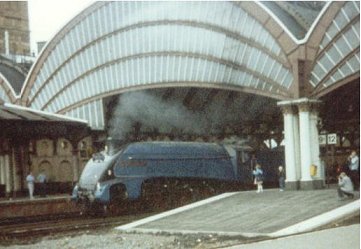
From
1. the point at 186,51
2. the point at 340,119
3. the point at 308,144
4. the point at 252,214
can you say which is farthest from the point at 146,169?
the point at 340,119

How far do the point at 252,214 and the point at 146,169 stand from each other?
341 inches

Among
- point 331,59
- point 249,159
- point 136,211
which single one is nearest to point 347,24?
point 331,59

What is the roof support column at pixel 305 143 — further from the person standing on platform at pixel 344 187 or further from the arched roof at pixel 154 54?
the person standing on platform at pixel 344 187

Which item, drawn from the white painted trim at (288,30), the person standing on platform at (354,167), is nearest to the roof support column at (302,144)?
the white painted trim at (288,30)

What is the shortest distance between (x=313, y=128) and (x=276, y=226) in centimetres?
1229

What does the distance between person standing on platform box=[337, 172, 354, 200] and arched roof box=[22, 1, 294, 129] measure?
31.1ft

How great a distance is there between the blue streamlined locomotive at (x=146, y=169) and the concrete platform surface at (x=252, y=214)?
4.18 meters

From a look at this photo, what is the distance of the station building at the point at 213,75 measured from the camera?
3322 cm

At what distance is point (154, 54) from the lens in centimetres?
3978

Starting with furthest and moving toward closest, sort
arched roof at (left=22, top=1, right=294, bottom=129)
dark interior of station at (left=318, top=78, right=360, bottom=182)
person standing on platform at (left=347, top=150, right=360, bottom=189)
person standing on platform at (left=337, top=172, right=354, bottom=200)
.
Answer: dark interior of station at (left=318, top=78, right=360, bottom=182), arched roof at (left=22, top=1, right=294, bottom=129), person standing on platform at (left=347, top=150, right=360, bottom=189), person standing on platform at (left=337, top=172, right=354, bottom=200)

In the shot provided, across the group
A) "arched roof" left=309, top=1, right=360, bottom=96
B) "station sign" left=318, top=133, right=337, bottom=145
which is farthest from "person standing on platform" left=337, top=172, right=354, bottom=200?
"arched roof" left=309, top=1, right=360, bottom=96

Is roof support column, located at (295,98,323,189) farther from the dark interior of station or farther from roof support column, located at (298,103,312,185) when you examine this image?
the dark interior of station

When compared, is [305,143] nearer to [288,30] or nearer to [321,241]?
[288,30]

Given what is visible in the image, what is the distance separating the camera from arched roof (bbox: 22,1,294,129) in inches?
1411
